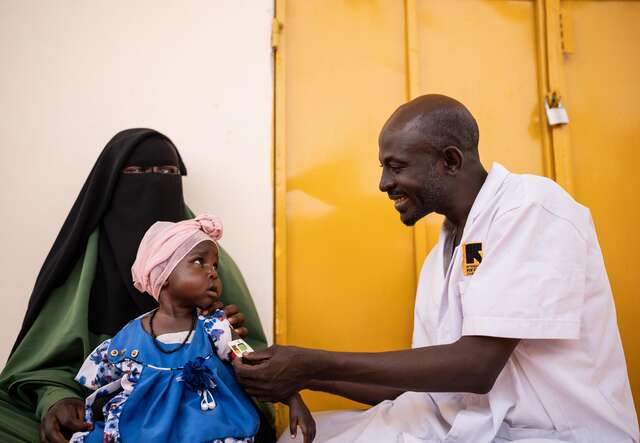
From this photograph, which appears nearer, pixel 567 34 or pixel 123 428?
pixel 123 428

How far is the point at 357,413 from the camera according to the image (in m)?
2.48

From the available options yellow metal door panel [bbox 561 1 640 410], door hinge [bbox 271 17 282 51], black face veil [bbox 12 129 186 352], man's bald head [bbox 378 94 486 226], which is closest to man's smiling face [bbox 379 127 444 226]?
man's bald head [bbox 378 94 486 226]

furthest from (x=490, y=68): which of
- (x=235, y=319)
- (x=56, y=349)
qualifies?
(x=56, y=349)

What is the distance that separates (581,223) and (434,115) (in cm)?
68

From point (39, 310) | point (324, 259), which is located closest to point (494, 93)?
point (324, 259)

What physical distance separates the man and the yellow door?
114 centimetres

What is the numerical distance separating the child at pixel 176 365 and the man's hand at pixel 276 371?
0.07 m

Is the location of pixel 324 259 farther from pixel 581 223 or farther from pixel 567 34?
pixel 567 34

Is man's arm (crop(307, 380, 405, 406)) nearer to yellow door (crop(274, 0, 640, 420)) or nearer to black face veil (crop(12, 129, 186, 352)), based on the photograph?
yellow door (crop(274, 0, 640, 420))

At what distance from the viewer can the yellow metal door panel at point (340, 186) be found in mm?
3258

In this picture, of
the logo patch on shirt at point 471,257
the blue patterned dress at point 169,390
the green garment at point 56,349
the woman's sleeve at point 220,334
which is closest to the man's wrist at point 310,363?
the blue patterned dress at point 169,390

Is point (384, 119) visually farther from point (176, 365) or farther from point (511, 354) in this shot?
point (176, 365)

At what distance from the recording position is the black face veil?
258 cm

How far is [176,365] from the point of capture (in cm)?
207
